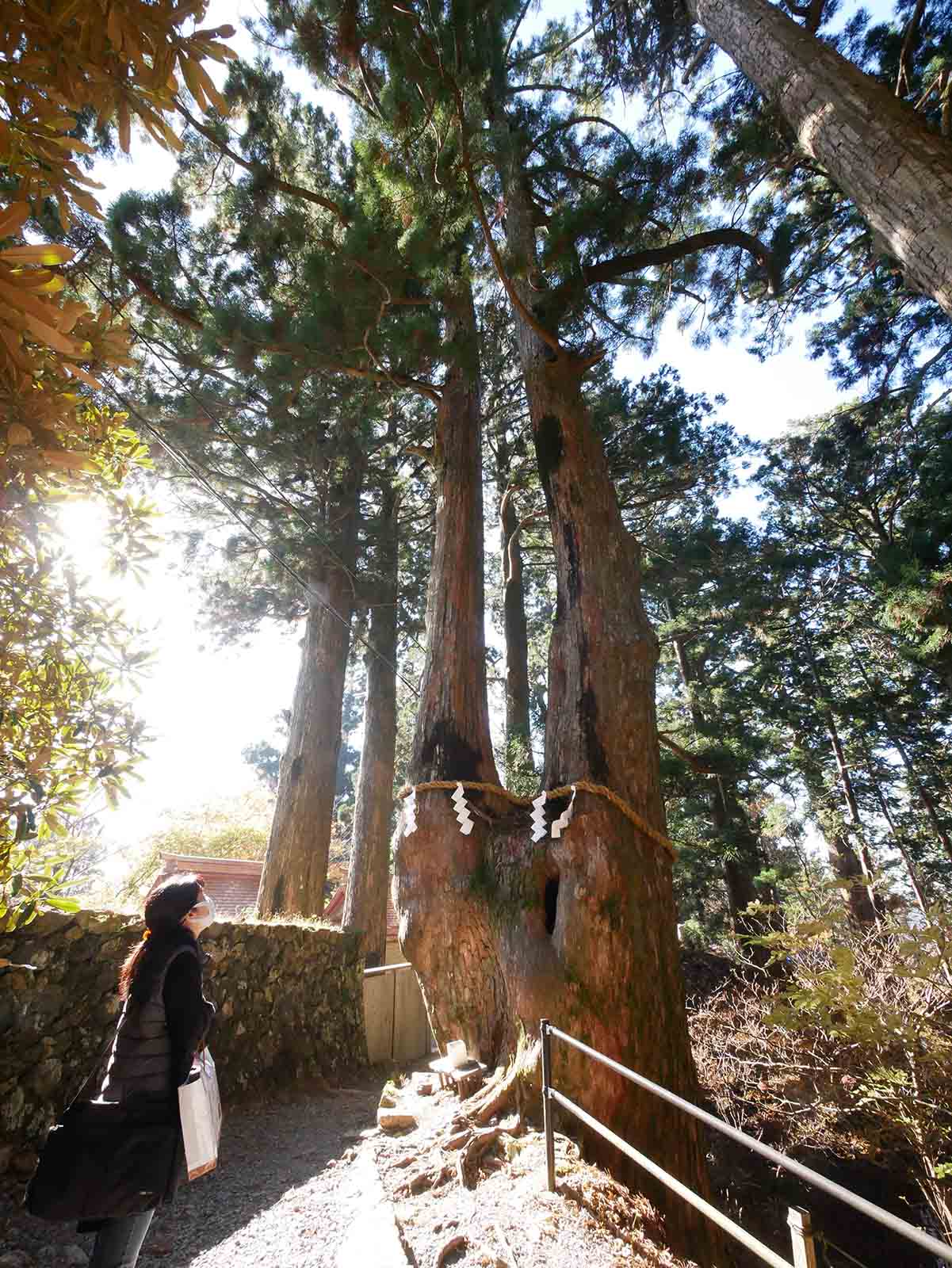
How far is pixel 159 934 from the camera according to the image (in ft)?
6.75

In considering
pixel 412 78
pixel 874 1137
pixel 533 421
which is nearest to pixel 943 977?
pixel 874 1137

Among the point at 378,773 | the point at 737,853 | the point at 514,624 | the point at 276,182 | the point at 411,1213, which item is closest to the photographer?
the point at 411,1213

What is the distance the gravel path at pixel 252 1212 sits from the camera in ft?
8.46

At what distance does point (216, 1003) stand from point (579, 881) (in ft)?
10.7

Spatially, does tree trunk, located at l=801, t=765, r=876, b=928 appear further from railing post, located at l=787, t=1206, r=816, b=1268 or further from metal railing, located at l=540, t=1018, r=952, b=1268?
railing post, located at l=787, t=1206, r=816, b=1268

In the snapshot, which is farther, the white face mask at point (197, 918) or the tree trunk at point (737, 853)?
the tree trunk at point (737, 853)

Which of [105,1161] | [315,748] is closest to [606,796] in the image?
[105,1161]

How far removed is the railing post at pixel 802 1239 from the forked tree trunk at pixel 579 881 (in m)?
1.72

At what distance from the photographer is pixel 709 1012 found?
5.56 meters

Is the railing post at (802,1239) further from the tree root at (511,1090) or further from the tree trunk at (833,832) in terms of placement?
the tree trunk at (833,832)

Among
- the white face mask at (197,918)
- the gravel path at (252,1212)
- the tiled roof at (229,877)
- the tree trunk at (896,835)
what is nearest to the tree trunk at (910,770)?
the tree trunk at (896,835)

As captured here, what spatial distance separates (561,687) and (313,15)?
20.2 feet

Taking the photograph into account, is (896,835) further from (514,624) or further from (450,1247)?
(450,1247)

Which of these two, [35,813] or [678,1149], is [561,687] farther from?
[35,813]
